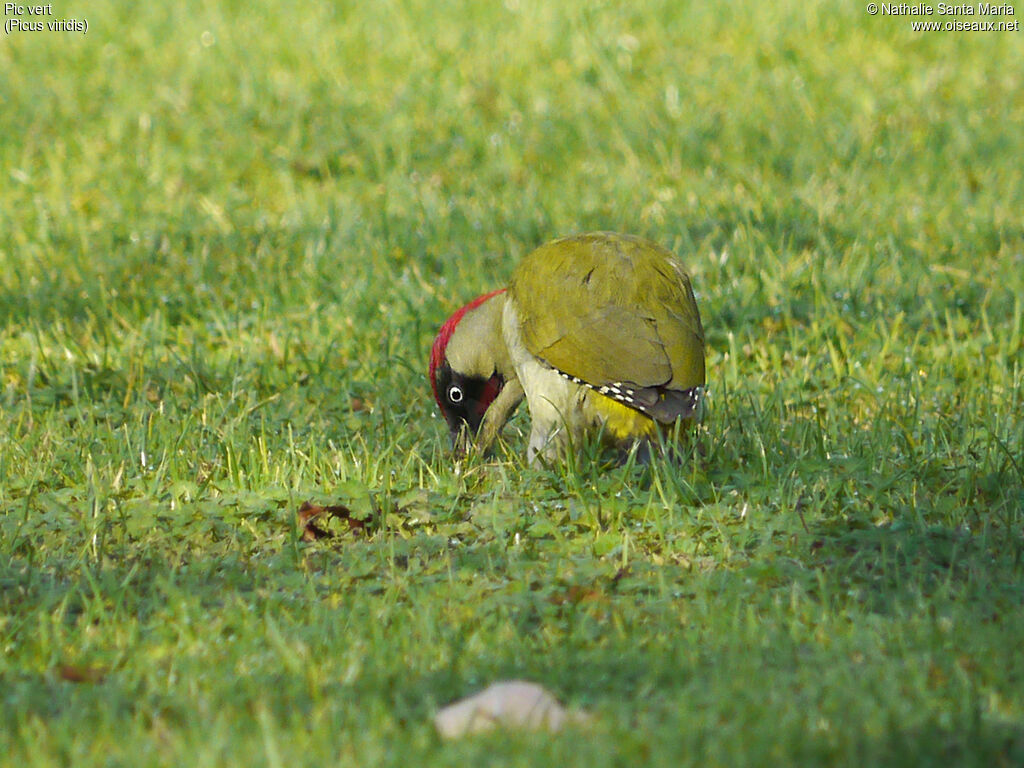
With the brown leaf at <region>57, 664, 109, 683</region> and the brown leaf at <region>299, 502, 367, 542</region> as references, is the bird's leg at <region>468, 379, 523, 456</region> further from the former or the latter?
the brown leaf at <region>57, 664, 109, 683</region>

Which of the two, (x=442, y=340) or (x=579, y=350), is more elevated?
(x=579, y=350)

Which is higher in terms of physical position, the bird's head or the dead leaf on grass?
the dead leaf on grass

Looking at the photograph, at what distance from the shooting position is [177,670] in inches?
138

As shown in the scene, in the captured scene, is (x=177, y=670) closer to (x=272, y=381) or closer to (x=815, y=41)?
(x=272, y=381)

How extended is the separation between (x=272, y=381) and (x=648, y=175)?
3551mm

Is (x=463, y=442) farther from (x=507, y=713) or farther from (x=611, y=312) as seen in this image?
(x=507, y=713)

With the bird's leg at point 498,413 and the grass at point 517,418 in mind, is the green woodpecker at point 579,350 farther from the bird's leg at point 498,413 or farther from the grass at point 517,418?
the grass at point 517,418

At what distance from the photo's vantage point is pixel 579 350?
505 cm

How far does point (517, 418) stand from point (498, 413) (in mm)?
565

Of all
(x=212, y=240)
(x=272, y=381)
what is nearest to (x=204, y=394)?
(x=272, y=381)

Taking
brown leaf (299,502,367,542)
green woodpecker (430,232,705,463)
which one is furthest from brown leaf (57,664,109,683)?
green woodpecker (430,232,705,463)

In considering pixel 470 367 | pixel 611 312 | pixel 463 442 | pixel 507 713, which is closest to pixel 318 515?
pixel 463 442

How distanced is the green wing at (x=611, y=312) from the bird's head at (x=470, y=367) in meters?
0.19

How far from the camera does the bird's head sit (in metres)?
5.59
